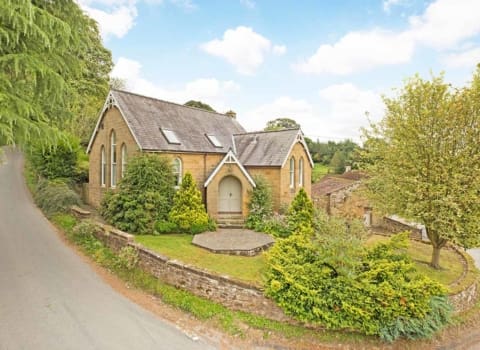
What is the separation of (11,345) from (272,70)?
2084 cm

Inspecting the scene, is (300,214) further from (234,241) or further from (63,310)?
(63,310)

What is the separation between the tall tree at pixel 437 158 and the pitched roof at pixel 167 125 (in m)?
12.4

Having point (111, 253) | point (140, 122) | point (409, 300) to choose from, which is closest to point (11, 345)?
point (111, 253)

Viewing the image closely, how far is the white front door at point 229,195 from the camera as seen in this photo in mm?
19391

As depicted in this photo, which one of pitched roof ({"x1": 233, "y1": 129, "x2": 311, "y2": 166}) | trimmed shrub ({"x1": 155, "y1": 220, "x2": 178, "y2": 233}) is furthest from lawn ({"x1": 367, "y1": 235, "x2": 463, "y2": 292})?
trimmed shrub ({"x1": 155, "y1": 220, "x2": 178, "y2": 233})

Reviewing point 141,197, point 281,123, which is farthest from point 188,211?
point 281,123

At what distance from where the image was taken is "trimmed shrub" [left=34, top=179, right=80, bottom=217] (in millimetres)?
18375

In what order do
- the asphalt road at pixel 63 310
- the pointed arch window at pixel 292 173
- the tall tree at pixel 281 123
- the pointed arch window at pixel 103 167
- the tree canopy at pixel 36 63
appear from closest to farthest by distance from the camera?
the tree canopy at pixel 36 63 → the asphalt road at pixel 63 310 → the pointed arch window at pixel 103 167 → the pointed arch window at pixel 292 173 → the tall tree at pixel 281 123

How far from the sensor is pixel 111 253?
13.2m

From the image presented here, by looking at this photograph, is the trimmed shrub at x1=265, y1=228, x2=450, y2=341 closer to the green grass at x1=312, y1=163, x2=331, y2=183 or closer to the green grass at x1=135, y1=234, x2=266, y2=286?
the green grass at x1=135, y1=234, x2=266, y2=286

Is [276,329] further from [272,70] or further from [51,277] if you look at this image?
[272,70]

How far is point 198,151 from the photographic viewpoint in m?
19.3

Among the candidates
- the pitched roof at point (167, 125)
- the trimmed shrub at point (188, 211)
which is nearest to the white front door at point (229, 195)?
the trimmed shrub at point (188, 211)

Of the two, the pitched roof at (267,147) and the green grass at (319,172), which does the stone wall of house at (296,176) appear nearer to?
the pitched roof at (267,147)
